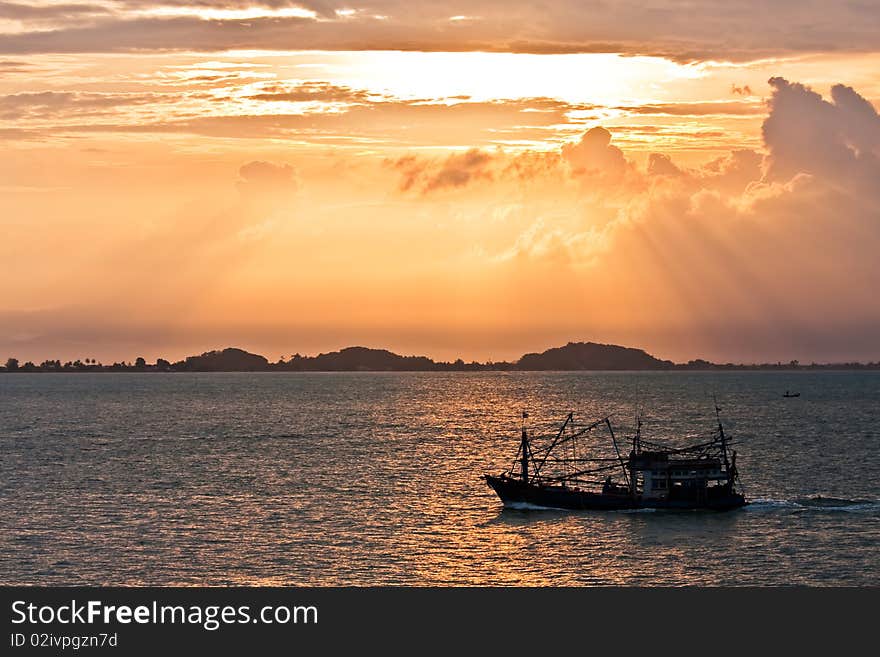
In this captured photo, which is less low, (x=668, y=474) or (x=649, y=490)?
(x=668, y=474)

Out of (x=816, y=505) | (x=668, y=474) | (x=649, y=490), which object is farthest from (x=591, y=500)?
(x=816, y=505)

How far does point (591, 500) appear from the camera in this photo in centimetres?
10344

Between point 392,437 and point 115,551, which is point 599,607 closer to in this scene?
point 115,551

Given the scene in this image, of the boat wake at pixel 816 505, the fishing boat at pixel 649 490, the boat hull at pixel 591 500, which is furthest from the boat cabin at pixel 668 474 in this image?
the boat wake at pixel 816 505

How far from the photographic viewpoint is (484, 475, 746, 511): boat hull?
337ft

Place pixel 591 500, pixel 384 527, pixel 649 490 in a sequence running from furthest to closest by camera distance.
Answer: pixel 649 490
pixel 591 500
pixel 384 527

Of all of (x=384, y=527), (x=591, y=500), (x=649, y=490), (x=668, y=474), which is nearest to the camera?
(x=384, y=527)

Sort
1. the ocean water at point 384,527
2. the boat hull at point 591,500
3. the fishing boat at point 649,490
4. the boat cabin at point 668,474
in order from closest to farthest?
the ocean water at point 384,527 → the boat hull at point 591,500 → the fishing boat at point 649,490 → the boat cabin at point 668,474

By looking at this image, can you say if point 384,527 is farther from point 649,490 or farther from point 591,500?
point 649,490

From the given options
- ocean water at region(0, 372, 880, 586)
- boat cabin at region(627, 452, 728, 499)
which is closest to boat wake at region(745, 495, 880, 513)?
ocean water at region(0, 372, 880, 586)

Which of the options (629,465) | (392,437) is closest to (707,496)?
(629,465)

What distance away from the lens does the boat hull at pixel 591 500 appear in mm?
102625

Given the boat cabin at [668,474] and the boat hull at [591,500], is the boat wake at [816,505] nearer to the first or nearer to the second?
the boat hull at [591,500]

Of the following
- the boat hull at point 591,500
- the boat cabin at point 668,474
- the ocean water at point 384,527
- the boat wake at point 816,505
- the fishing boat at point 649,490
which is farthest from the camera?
the boat cabin at point 668,474
